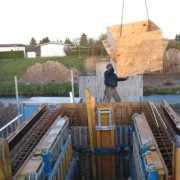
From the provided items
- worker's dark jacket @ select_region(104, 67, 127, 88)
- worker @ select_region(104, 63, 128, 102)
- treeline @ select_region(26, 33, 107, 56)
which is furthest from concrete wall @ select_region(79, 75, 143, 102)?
treeline @ select_region(26, 33, 107, 56)

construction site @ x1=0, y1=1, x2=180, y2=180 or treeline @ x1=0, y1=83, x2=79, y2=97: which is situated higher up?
construction site @ x1=0, y1=1, x2=180, y2=180

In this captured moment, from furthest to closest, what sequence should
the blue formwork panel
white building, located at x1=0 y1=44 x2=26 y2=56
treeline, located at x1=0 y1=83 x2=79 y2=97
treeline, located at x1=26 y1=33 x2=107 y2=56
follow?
white building, located at x1=0 y1=44 x2=26 y2=56 < treeline, located at x1=26 y1=33 x2=107 y2=56 < treeline, located at x1=0 y1=83 x2=79 y2=97 < the blue formwork panel

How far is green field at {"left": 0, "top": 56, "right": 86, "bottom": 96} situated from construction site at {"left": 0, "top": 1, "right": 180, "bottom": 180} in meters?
21.0

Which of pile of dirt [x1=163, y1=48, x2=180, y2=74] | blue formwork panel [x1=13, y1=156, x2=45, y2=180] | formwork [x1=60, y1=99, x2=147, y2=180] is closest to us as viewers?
blue formwork panel [x1=13, y1=156, x2=45, y2=180]

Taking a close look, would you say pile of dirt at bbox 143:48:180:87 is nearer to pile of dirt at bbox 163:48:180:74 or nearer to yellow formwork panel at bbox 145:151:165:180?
pile of dirt at bbox 163:48:180:74

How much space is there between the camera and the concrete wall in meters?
15.6

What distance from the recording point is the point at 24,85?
35.2 m

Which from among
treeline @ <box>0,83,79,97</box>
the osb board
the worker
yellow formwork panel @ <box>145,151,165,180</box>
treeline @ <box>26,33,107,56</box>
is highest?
treeline @ <box>26,33,107,56</box>

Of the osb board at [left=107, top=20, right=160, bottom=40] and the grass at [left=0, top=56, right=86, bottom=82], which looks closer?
the osb board at [left=107, top=20, right=160, bottom=40]

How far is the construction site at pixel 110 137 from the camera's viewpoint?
558cm

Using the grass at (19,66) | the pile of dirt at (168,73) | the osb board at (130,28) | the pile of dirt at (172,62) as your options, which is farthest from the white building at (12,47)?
the osb board at (130,28)

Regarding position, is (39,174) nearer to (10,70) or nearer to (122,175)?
(122,175)

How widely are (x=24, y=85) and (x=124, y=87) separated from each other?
2173cm

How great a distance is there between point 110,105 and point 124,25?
12.0ft
